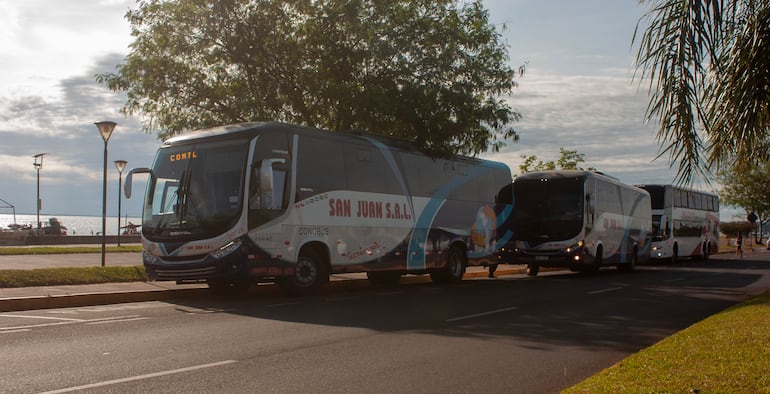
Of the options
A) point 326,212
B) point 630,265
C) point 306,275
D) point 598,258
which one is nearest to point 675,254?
point 630,265

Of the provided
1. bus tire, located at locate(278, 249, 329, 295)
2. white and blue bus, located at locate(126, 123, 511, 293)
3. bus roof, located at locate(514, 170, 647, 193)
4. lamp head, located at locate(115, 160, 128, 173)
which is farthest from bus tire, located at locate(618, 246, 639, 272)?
lamp head, located at locate(115, 160, 128, 173)

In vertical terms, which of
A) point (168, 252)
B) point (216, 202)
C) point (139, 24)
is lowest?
point (168, 252)

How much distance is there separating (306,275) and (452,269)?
6.64 metres

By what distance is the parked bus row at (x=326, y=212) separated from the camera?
1479 centimetres

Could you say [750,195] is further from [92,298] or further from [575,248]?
[92,298]

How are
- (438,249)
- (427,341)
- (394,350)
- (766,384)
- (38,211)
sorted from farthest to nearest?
(38,211)
(438,249)
(427,341)
(394,350)
(766,384)

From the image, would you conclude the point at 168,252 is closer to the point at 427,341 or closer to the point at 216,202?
the point at 216,202

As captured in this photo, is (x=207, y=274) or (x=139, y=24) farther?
(x=139, y=24)

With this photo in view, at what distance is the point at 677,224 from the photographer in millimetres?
39844

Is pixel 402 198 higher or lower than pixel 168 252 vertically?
higher

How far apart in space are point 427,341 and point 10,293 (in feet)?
30.8

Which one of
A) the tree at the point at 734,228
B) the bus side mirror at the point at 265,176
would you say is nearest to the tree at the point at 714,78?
the bus side mirror at the point at 265,176

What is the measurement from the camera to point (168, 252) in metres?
14.9

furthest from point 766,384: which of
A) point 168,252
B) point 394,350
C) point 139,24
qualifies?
point 139,24
